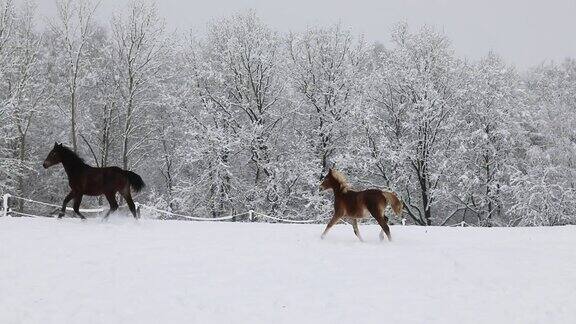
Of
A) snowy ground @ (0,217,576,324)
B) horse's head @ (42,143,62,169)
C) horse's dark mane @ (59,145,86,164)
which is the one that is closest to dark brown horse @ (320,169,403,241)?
snowy ground @ (0,217,576,324)

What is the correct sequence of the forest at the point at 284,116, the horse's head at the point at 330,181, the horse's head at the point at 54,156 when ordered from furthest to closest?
the forest at the point at 284,116 → the horse's head at the point at 54,156 → the horse's head at the point at 330,181

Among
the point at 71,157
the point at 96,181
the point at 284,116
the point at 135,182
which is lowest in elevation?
the point at 96,181

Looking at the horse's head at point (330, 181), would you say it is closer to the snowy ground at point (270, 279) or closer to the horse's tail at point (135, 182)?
the snowy ground at point (270, 279)

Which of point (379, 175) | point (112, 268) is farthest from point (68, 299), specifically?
point (379, 175)

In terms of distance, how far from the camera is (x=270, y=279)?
25.3 feet

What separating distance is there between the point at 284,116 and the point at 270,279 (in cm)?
2441

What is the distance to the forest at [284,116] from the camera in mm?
28781

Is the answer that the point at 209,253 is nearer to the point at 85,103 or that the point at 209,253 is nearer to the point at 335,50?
the point at 335,50

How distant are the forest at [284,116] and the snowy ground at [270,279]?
55.9 ft

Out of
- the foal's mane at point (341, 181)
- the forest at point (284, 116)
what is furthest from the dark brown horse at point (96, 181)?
the forest at point (284, 116)

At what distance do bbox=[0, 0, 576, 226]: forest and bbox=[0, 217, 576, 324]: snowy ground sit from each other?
17.0 meters

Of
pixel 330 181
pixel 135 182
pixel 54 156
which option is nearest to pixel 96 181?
pixel 135 182

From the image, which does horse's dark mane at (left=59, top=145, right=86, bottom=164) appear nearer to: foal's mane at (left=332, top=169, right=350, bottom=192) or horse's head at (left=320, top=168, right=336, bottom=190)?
horse's head at (left=320, top=168, right=336, bottom=190)

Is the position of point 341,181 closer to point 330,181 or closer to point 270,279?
point 330,181
